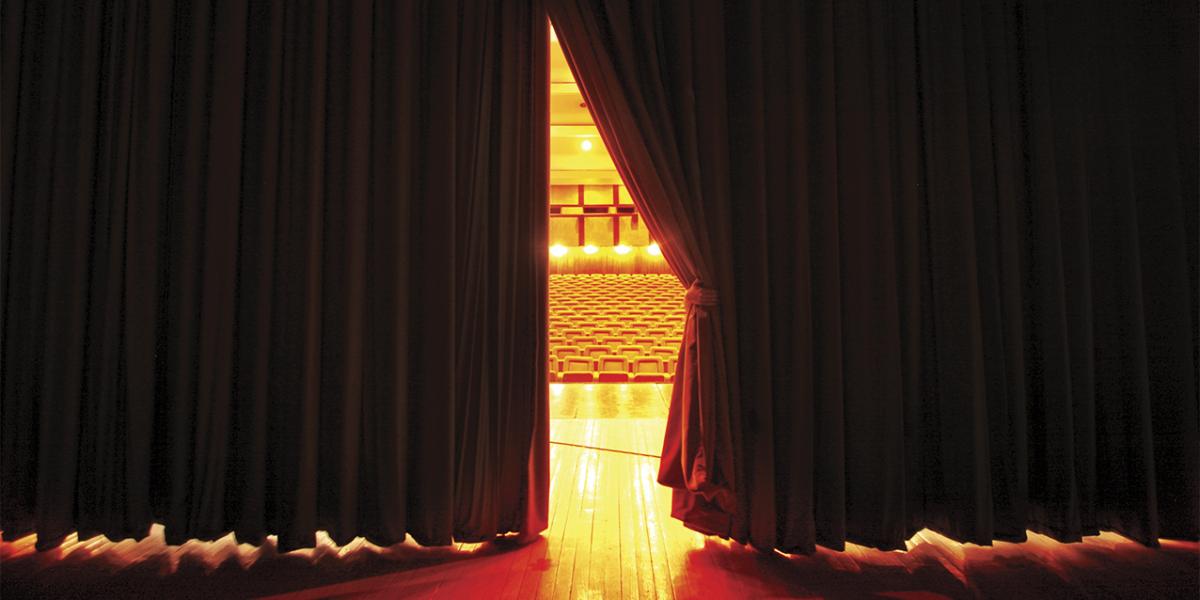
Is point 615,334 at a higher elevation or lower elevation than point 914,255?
lower

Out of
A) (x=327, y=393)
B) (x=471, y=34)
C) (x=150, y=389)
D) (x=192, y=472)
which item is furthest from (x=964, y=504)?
(x=150, y=389)

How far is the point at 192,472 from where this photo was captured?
1.87 m

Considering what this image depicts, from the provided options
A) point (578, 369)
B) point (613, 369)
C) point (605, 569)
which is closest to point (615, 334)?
point (613, 369)

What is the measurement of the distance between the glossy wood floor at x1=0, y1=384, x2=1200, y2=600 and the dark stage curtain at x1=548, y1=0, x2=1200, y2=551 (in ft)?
0.30

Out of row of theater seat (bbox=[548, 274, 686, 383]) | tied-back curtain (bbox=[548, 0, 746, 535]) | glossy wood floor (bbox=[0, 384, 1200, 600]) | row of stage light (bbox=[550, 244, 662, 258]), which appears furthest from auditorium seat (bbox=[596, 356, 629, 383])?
row of stage light (bbox=[550, 244, 662, 258])

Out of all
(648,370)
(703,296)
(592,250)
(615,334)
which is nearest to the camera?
(703,296)

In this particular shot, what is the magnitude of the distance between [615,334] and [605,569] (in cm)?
527

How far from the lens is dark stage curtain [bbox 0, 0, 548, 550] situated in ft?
6.07

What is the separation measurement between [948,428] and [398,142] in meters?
2.05

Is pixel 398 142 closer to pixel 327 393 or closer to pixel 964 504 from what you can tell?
pixel 327 393

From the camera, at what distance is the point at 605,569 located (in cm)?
174

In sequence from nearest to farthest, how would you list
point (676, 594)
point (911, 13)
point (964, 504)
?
1. point (676, 594)
2. point (964, 504)
3. point (911, 13)

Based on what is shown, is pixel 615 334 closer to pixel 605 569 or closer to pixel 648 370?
pixel 648 370

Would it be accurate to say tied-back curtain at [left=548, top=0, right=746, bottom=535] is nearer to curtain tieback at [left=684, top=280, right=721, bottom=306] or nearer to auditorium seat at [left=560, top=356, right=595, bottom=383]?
curtain tieback at [left=684, top=280, right=721, bottom=306]
